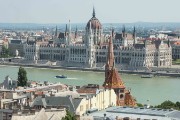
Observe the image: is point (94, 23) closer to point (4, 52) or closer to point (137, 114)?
point (4, 52)

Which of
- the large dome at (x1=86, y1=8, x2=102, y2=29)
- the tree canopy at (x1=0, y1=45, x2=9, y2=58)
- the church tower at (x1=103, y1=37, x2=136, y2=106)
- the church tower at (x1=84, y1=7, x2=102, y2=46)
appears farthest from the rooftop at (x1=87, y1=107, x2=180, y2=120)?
the tree canopy at (x1=0, y1=45, x2=9, y2=58)

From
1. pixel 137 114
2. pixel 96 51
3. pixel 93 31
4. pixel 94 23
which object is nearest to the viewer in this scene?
pixel 137 114

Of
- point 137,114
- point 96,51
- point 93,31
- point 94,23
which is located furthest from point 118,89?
point 94,23

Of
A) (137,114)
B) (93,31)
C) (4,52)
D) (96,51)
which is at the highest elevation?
(137,114)

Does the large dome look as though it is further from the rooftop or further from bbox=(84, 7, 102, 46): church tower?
the rooftop

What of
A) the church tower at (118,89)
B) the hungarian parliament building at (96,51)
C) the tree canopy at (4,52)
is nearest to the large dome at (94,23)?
the hungarian parliament building at (96,51)

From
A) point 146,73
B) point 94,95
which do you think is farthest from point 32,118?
point 146,73

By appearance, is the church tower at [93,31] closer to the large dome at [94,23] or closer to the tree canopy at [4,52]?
the large dome at [94,23]

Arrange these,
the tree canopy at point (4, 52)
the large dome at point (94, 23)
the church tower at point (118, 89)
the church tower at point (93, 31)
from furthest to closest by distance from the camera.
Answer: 1. the tree canopy at point (4, 52)
2. the large dome at point (94, 23)
3. the church tower at point (93, 31)
4. the church tower at point (118, 89)
